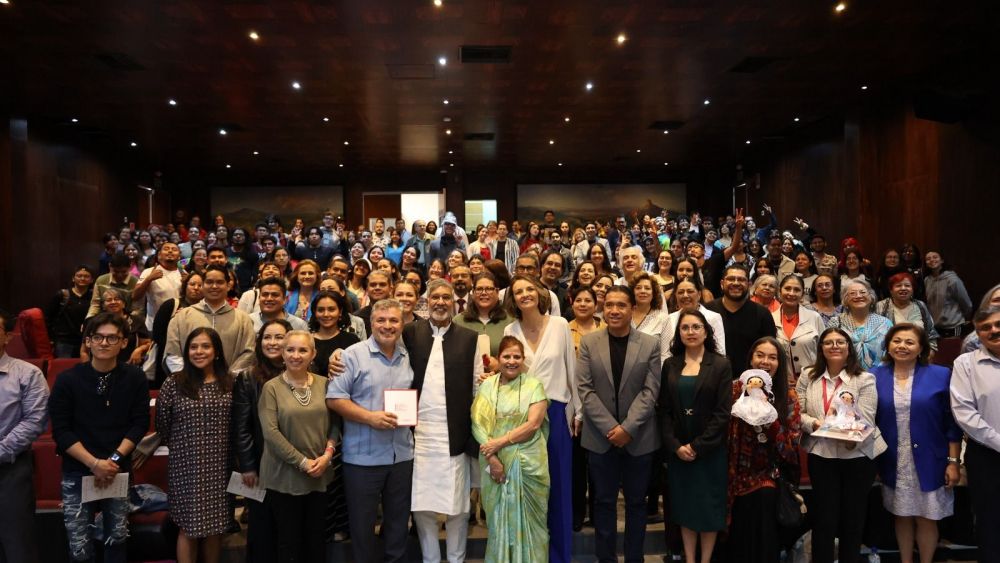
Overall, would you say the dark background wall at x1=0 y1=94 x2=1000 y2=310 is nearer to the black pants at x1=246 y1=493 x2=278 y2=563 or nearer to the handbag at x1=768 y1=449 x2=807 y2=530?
the handbag at x1=768 y1=449 x2=807 y2=530

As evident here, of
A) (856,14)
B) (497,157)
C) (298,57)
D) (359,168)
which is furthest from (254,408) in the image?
(359,168)

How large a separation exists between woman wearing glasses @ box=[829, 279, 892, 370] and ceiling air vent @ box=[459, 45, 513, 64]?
222 inches

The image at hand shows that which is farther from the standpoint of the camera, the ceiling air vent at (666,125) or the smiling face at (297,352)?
the ceiling air vent at (666,125)

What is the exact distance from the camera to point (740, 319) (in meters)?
4.58

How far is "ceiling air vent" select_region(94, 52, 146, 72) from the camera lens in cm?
896

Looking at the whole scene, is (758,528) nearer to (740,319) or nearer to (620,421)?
(620,421)

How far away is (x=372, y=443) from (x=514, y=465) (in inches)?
31.0

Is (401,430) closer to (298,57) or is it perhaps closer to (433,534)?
(433,534)

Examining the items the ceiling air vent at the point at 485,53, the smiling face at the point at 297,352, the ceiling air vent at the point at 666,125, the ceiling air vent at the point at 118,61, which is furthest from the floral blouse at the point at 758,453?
the ceiling air vent at the point at 666,125

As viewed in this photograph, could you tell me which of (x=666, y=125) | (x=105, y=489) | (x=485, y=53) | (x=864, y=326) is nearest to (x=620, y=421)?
(x=864, y=326)

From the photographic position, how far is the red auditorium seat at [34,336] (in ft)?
22.0

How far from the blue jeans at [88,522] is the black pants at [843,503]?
12.9ft

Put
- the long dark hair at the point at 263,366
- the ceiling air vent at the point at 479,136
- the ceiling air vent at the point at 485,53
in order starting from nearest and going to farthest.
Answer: the long dark hair at the point at 263,366
the ceiling air vent at the point at 485,53
the ceiling air vent at the point at 479,136

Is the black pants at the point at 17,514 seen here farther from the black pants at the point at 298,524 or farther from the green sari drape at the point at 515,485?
the green sari drape at the point at 515,485
